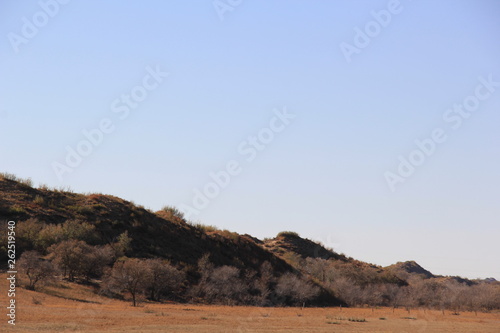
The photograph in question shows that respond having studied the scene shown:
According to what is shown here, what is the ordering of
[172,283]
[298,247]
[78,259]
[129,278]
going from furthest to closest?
[298,247] → [172,283] → [78,259] → [129,278]

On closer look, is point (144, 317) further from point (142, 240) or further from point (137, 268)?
point (142, 240)

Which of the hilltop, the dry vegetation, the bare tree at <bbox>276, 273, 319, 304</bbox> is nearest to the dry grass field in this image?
the dry vegetation

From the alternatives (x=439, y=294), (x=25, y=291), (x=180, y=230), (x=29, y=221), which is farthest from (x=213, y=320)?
(x=439, y=294)

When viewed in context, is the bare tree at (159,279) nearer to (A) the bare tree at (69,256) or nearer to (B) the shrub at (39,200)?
(A) the bare tree at (69,256)

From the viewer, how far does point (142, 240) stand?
6912 cm

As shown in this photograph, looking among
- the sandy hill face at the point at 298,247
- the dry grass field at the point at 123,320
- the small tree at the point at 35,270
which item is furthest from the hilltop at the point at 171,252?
the sandy hill face at the point at 298,247

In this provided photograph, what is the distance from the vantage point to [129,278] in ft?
158

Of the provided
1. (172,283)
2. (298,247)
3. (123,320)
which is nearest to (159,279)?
(172,283)

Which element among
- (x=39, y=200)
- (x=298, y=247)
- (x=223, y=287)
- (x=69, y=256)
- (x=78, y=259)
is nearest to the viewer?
(x=69, y=256)

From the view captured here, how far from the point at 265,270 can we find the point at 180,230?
46.3 ft

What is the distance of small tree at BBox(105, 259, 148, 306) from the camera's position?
48188 millimetres

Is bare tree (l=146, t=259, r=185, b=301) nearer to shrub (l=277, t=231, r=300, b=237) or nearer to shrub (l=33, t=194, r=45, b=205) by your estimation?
shrub (l=33, t=194, r=45, b=205)

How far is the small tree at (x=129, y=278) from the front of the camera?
1897 inches

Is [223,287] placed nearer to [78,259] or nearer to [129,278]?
[129,278]
